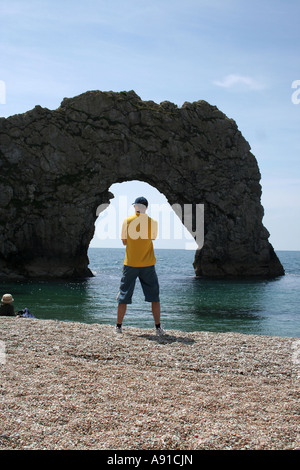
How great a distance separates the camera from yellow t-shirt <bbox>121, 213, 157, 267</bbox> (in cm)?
957

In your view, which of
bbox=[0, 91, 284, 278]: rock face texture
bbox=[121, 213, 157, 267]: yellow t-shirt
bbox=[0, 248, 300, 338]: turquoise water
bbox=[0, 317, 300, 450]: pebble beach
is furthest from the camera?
bbox=[0, 91, 284, 278]: rock face texture

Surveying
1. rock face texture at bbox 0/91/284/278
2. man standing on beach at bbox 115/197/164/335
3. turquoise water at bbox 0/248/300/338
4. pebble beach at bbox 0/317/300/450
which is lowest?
turquoise water at bbox 0/248/300/338

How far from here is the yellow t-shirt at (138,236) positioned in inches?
377

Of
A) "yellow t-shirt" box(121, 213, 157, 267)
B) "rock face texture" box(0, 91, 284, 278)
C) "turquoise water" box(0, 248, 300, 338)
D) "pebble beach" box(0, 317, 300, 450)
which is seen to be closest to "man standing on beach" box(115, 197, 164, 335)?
"yellow t-shirt" box(121, 213, 157, 267)

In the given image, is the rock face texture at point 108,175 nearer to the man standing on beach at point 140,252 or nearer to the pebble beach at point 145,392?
the man standing on beach at point 140,252

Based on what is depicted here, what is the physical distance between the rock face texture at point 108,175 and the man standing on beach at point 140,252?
113 feet

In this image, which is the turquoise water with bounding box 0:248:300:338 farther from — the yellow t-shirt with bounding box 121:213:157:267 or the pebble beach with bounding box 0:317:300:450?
the pebble beach with bounding box 0:317:300:450

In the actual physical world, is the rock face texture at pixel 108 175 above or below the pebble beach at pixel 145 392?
above

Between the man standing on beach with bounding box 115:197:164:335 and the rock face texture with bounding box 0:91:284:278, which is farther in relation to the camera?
the rock face texture with bounding box 0:91:284:278

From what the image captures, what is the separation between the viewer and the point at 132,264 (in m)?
9.65

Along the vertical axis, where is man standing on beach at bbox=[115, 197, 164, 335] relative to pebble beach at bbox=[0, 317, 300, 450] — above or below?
above

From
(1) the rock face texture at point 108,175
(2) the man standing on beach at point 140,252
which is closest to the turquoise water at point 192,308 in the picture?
(2) the man standing on beach at point 140,252

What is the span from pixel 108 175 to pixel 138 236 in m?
36.5

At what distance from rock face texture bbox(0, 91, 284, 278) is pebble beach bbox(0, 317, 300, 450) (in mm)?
35300
